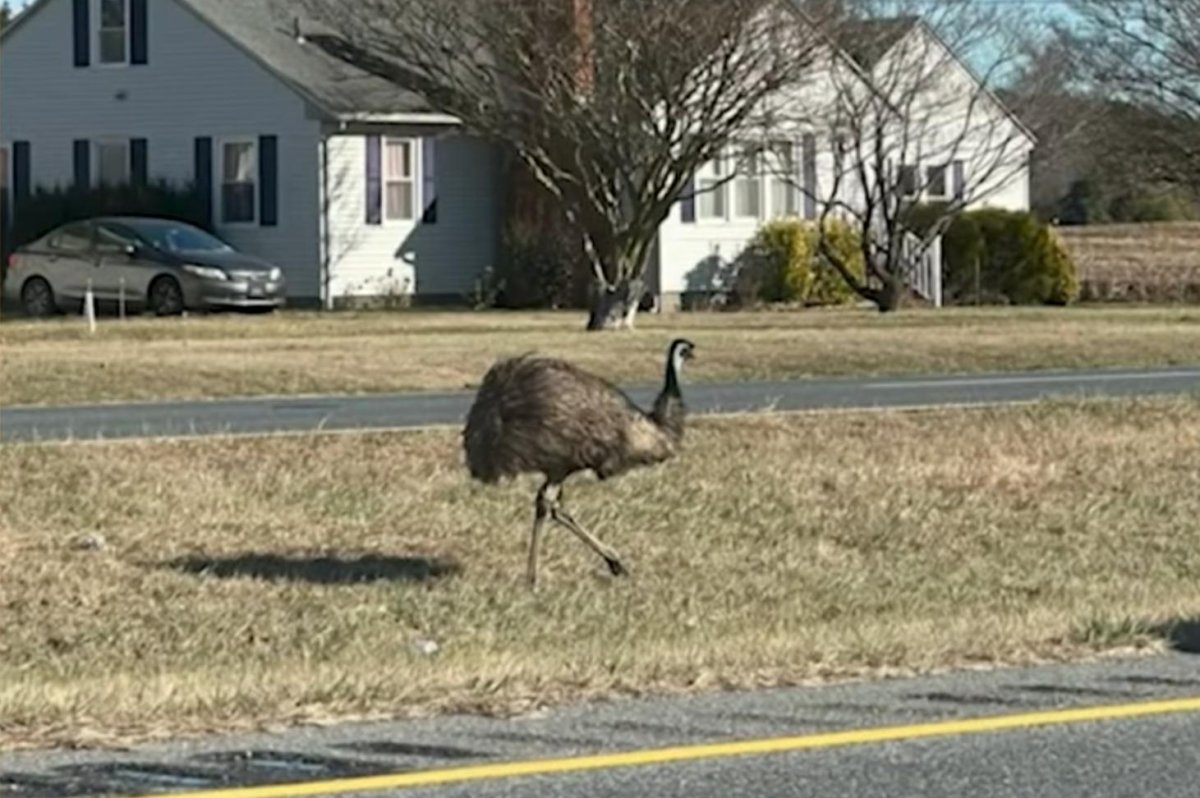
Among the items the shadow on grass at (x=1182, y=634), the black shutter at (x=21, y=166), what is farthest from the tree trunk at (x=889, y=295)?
the shadow on grass at (x=1182, y=634)

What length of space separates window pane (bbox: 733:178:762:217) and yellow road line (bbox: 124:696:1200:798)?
37.3 m

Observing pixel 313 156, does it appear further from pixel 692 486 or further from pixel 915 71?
pixel 692 486

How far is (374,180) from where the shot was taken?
42438mm

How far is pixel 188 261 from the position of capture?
37.0 metres

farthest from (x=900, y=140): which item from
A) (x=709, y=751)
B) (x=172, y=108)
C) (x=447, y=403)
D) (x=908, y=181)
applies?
(x=709, y=751)

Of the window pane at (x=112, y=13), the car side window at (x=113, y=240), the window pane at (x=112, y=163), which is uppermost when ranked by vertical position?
the window pane at (x=112, y=13)

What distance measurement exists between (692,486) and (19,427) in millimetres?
5094

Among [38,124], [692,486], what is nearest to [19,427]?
[692,486]

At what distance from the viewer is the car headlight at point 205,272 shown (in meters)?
36.8

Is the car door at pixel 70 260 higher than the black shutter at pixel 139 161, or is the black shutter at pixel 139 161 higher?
the black shutter at pixel 139 161

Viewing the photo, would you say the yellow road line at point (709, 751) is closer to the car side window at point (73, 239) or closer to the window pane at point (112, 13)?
the car side window at point (73, 239)

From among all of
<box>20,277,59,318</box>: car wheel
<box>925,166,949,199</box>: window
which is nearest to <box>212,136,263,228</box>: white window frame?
<box>20,277,59,318</box>: car wheel

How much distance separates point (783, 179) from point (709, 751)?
3729 centimetres

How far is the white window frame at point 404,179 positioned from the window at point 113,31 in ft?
16.0
